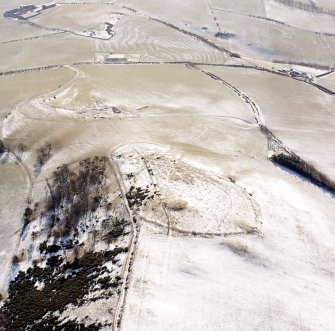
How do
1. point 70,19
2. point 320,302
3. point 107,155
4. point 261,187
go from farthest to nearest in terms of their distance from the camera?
point 70,19 → point 107,155 → point 261,187 → point 320,302

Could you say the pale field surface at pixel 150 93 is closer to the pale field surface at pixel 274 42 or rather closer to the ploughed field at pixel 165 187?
the ploughed field at pixel 165 187

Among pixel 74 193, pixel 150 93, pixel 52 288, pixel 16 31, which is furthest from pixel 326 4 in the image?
pixel 52 288

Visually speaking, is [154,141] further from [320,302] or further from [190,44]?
[190,44]

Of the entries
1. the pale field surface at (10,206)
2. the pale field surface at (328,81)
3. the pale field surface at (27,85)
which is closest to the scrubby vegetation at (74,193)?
the pale field surface at (10,206)

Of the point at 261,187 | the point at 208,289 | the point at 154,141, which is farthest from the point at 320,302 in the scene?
the point at 154,141

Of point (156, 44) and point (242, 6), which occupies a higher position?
point (242, 6)

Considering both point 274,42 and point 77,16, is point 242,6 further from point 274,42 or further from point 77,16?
point 77,16
